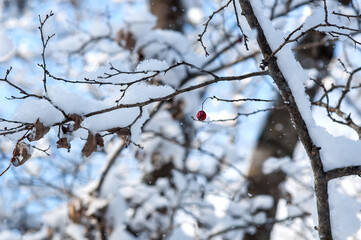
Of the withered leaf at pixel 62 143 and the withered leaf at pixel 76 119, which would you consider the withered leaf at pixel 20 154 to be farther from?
the withered leaf at pixel 76 119

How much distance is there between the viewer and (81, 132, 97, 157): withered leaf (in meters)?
1.29

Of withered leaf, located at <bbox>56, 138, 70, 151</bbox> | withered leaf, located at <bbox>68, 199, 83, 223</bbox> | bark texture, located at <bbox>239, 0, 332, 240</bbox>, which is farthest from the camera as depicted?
withered leaf, located at <bbox>68, 199, 83, 223</bbox>

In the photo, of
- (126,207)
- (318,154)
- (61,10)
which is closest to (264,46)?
(318,154)

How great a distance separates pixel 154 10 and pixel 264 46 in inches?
130

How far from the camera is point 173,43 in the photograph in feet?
11.3

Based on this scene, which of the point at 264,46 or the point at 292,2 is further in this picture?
the point at 292,2

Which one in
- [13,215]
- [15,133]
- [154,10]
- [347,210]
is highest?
[154,10]

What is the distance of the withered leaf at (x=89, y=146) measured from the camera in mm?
1291

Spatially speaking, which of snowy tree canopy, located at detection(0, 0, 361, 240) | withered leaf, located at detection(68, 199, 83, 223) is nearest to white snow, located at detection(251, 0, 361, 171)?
snowy tree canopy, located at detection(0, 0, 361, 240)

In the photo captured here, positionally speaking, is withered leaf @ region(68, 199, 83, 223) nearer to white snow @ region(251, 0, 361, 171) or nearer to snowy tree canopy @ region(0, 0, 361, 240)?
snowy tree canopy @ region(0, 0, 361, 240)

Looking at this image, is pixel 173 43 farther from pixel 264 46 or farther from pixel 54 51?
pixel 264 46

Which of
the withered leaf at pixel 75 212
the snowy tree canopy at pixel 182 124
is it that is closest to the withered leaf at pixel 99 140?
the snowy tree canopy at pixel 182 124

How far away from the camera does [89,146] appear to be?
4.25 feet

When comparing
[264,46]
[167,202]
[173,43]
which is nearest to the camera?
[264,46]
